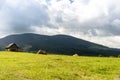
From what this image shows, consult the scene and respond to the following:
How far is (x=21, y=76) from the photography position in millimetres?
31641

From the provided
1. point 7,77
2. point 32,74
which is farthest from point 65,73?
point 7,77

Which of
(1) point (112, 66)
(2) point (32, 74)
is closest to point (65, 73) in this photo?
(2) point (32, 74)

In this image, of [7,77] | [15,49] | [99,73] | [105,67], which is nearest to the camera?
[7,77]

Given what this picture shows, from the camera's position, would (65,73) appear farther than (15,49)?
No

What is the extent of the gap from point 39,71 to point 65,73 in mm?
3083

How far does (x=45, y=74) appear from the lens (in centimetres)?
3444

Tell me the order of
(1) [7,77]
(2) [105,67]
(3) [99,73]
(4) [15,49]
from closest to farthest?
1. (1) [7,77]
2. (3) [99,73]
3. (2) [105,67]
4. (4) [15,49]

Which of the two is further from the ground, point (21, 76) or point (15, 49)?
point (15, 49)

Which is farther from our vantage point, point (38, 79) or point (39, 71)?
point (39, 71)

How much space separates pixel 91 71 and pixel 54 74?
306 inches

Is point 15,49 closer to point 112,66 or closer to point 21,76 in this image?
point 112,66

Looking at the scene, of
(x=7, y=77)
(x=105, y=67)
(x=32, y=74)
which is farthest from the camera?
(x=105, y=67)

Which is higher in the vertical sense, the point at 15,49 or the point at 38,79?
the point at 15,49

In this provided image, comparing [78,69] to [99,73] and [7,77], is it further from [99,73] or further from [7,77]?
[7,77]
